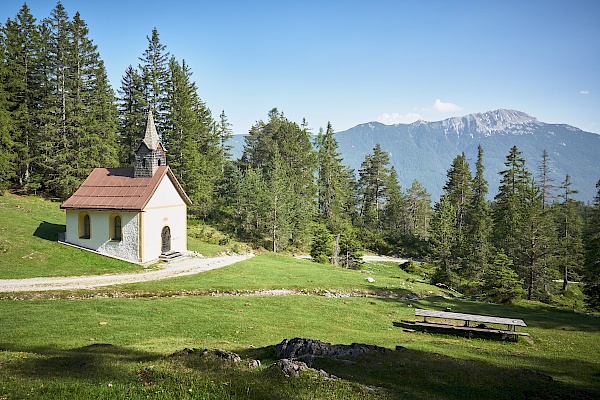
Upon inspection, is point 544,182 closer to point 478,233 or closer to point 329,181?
point 478,233

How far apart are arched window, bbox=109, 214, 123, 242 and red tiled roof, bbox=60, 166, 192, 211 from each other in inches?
41.8

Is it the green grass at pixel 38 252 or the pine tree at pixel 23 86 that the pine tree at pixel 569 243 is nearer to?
the green grass at pixel 38 252

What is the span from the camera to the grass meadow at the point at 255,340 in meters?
→ 8.08

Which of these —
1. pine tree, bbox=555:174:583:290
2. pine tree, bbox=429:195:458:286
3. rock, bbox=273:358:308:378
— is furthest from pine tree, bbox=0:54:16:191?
pine tree, bbox=555:174:583:290

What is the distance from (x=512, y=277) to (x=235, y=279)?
2317 centimetres

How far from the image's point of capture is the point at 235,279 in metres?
26.7

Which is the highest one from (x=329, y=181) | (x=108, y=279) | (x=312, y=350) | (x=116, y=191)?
(x=329, y=181)

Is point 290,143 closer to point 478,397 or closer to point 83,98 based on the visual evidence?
point 83,98

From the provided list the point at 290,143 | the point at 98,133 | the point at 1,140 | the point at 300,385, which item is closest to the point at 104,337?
the point at 300,385

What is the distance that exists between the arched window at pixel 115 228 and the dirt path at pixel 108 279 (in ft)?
15.7

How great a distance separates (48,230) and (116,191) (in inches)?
289

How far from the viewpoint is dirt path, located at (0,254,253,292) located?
70.4ft

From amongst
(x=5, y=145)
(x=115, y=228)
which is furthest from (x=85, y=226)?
(x=5, y=145)

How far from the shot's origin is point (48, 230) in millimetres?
32656
